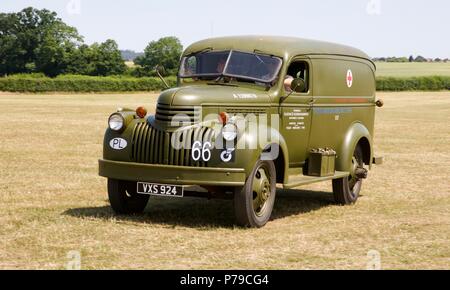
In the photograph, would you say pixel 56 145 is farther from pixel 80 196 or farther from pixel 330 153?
pixel 330 153

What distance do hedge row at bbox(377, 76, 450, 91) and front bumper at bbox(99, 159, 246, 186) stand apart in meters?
70.4

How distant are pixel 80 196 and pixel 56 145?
9.22 metres

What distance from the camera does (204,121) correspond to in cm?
932

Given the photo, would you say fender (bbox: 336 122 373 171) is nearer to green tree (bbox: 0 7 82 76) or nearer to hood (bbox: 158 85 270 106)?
hood (bbox: 158 85 270 106)

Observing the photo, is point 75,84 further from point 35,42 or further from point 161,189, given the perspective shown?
point 161,189

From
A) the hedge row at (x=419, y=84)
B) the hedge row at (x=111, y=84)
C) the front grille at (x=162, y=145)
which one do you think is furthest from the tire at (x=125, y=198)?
the hedge row at (x=419, y=84)

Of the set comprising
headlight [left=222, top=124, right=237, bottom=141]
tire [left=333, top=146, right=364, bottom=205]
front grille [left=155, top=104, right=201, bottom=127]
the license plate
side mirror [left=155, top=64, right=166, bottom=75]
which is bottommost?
tire [left=333, top=146, right=364, bottom=205]

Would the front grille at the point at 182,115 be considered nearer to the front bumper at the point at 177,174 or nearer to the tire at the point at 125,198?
the front bumper at the point at 177,174

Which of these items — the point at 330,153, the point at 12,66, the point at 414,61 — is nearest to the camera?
the point at 330,153

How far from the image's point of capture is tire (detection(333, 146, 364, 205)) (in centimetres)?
1185

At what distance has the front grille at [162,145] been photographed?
912 centimetres

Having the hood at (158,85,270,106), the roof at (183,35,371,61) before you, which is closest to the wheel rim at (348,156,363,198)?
the roof at (183,35,371,61)

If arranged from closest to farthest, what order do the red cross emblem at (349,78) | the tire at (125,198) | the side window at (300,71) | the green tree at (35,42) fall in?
the tire at (125,198)
the side window at (300,71)
the red cross emblem at (349,78)
the green tree at (35,42)

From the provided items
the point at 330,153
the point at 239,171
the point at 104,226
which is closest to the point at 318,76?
the point at 330,153
